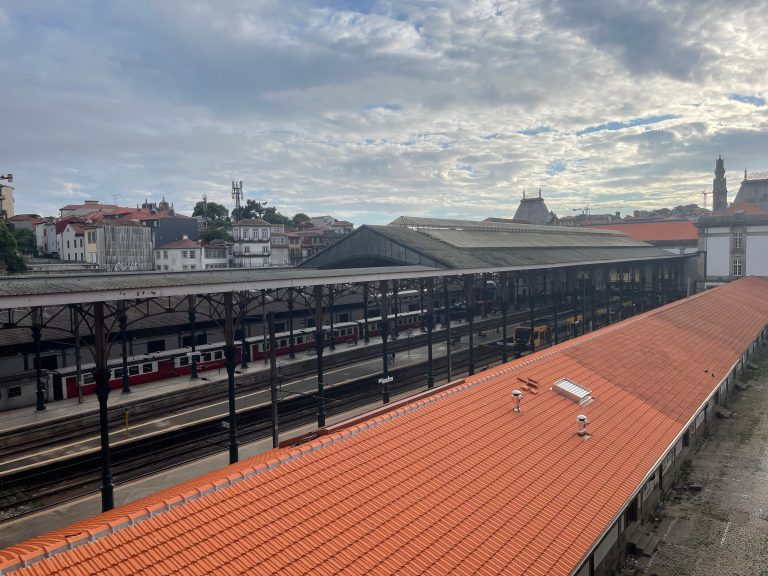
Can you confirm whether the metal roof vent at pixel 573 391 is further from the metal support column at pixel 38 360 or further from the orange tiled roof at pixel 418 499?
the metal support column at pixel 38 360

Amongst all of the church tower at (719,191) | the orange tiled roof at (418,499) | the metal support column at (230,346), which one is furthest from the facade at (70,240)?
the church tower at (719,191)

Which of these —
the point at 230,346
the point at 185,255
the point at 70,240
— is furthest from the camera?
the point at 70,240

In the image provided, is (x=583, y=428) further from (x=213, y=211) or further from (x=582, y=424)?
(x=213, y=211)

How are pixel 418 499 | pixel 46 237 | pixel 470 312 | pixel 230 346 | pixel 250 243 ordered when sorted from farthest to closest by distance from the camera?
pixel 46 237
pixel 250 243
pixel 470 312
pixel 230 346
pixel 418 499

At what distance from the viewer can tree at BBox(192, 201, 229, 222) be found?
429 ft

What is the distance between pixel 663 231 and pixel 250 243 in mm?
75356

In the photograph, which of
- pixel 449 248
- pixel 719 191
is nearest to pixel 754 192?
pixel 719 191

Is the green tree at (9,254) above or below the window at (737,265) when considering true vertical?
above

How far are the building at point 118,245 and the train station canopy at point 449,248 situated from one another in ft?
169

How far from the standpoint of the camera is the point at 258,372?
3797 centimetres

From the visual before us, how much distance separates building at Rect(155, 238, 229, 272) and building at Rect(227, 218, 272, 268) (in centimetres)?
373

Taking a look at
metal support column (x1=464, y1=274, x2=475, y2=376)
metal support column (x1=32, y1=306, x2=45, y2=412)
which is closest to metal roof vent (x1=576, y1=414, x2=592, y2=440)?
metal support column (x1=464, y1=274, x2=475, y2=376)

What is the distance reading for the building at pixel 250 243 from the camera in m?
94.9

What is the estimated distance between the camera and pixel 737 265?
73.8 meters
